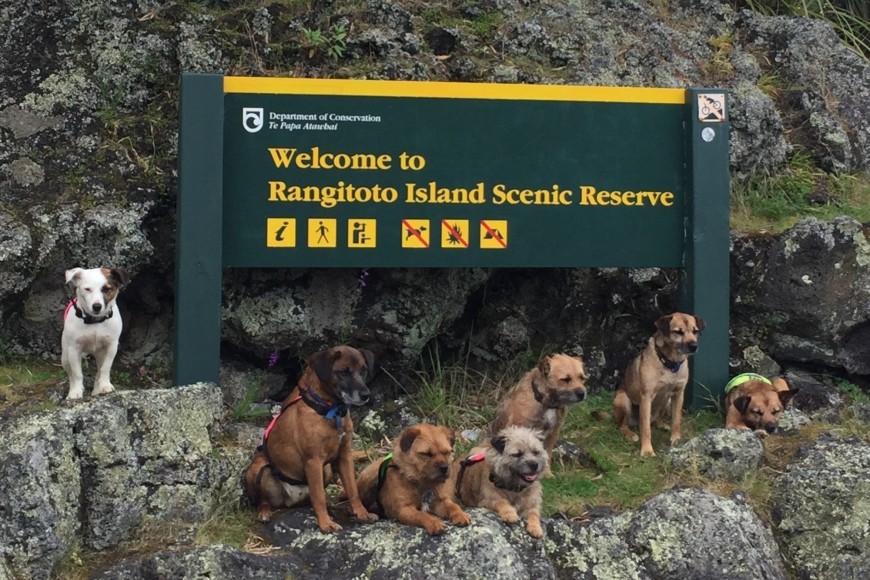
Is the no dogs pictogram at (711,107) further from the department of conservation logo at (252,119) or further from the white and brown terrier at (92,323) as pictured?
the white and brown terrier at (92,323)

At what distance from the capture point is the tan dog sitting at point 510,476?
6203 millimetres

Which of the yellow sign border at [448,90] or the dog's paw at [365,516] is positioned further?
the yellow sign border at [448,90]

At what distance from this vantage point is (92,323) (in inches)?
267

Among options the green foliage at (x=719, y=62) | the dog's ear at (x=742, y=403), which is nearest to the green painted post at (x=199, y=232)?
the dog's ear at (x=742, y=403)

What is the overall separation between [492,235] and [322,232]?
132 cm

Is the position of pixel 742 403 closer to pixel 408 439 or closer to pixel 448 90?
pixel 408 439

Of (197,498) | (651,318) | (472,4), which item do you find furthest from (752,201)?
(197,498)

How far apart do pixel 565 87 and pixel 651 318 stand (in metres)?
2.27

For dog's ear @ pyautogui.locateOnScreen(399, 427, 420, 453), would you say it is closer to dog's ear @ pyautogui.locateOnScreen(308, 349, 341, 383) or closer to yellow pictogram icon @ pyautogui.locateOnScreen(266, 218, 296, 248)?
dog's ear @ pyautogui.locateOnScreen(308, 349, 341, 383)

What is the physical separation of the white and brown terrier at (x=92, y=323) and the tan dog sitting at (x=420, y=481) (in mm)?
2035

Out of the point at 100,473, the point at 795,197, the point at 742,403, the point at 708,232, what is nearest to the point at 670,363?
the point at 742,403

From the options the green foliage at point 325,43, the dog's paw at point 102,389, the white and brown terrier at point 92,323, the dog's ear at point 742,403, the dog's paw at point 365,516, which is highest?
the green foliage at point 325,43

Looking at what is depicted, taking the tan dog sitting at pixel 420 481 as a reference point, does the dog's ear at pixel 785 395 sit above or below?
above

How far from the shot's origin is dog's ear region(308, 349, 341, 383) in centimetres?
627
